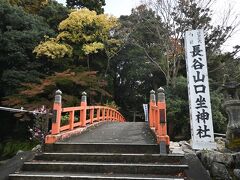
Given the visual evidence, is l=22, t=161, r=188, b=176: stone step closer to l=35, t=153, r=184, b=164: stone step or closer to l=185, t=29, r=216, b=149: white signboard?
l=35, t=153, r=184, b=164: stone step

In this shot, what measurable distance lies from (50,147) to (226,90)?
463 cm

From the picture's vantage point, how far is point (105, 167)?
5352 millimetres

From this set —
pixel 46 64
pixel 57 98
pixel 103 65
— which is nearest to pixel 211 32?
pixel 103 65

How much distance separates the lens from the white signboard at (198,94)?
670 cm

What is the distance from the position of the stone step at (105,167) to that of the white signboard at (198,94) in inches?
68.3

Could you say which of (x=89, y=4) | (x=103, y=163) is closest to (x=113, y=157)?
(x=103, y=163)

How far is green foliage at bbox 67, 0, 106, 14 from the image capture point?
878 inches

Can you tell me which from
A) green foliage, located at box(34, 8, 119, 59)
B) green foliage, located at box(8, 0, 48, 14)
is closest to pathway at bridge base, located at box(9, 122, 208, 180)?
green foliage, located at box(34, 8, 119, 59)

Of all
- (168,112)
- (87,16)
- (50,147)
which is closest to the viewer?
(50,147)

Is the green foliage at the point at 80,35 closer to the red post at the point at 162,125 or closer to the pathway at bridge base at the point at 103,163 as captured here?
Answer: the pathway at bridge base at the point at 103,163

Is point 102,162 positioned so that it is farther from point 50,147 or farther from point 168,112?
point 168,112

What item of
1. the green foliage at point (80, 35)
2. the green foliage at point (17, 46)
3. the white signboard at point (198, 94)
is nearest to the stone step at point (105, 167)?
the white signboard at point (198, 94)

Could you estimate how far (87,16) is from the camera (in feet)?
59.4

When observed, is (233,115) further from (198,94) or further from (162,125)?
(162,125)
